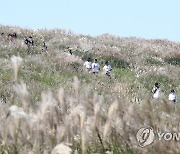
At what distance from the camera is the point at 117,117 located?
3.35 metres

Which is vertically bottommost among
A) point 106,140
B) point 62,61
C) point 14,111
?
point 106,140

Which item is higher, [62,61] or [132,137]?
[62,61]

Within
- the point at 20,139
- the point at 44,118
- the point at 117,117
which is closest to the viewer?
the point at 44,118

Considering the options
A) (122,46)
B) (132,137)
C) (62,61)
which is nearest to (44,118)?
(132,137)

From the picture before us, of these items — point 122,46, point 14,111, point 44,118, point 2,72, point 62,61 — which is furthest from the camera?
point 122,46

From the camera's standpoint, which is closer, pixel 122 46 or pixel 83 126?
pixel 83 126

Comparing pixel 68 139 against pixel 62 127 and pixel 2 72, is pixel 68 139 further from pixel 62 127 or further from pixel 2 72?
pixel 2 72

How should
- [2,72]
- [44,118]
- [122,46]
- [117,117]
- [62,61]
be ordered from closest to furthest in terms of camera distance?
[44,118], [117,117], [2,72], [62,61], [122,46]

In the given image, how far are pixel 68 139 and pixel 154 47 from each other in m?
30.4

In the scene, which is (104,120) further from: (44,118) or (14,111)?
(14,111)

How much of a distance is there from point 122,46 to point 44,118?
29882mm

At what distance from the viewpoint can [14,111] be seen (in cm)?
268

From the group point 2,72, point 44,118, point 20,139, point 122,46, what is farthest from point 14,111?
point 122,46

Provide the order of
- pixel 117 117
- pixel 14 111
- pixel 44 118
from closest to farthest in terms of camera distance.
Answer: pixel 14 111, pixel 44 118, pixel 117 117
